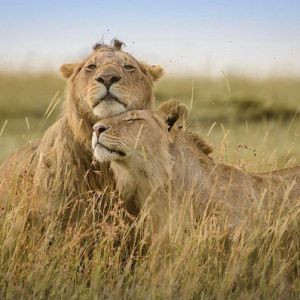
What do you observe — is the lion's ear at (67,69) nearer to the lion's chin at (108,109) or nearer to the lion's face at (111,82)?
the lion's face at (111,82)

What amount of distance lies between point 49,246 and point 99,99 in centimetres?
96

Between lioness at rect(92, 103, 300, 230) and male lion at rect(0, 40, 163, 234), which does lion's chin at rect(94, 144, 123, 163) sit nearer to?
lioness at rect(92, 103, 300, 230)

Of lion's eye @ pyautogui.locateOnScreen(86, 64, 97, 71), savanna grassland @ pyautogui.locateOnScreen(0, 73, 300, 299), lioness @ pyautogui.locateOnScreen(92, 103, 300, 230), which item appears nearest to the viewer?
savanna grassland @ pyautogui.locateOnScreen(0, 73, 300, 299)

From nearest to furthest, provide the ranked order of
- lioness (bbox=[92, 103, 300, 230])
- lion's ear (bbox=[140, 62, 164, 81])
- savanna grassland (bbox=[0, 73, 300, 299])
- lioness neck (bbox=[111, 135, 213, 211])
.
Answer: savanna grassland (bbox=[0, 73, 300, 299]) < lioness (bbox=[92, 103, 300, 230]) < lioness neck (bbox=[111, 135, 213, 211]) < lion's ear (bbox=[140, 62, 164, 81])

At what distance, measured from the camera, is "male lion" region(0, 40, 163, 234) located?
6.50 meters

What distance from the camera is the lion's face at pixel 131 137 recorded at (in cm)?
605

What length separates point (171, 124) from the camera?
21.2 ft

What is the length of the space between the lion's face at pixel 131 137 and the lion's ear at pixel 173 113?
0.06m

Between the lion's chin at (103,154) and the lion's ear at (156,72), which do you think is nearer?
the lion's chin at (103,154)

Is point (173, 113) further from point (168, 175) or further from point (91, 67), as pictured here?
point (91, 67)

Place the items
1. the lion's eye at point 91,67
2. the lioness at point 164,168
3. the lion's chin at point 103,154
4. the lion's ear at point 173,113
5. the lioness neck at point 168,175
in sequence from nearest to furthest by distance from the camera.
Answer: the lion's chin at point 103,154 → the lioness at point 164,168 → the lioness neck at point 168,175 → the lion's ear at point 173,113 → the lion's eye at point 91,67

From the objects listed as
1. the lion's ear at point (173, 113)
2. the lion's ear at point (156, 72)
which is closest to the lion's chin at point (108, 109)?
the lion's ear at point (173, 113)

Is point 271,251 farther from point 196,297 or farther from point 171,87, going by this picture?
point 171,87

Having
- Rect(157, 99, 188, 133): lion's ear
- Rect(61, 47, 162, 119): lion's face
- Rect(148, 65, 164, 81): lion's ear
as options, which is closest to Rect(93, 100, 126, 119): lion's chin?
Rect(61, 47, 162, 119): lion's face
